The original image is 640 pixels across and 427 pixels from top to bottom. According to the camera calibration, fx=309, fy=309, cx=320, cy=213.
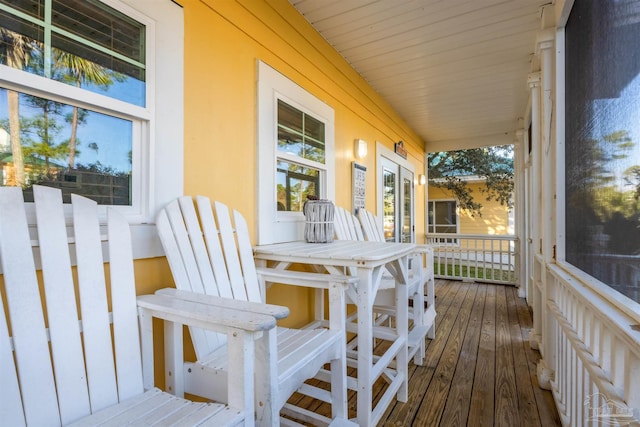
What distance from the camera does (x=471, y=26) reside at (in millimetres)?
2383

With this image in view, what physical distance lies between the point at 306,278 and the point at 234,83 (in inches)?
46.0

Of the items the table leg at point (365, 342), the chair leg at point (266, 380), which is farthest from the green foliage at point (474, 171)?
the chair leg at point (266, 380)

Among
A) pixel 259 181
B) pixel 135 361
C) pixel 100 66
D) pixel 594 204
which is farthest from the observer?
pixel 259 181

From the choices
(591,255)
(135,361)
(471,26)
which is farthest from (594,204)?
(135,361)

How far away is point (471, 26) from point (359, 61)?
3.25 feet

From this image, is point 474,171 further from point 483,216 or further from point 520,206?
point 520,206

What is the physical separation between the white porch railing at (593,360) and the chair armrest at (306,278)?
911 millimetres

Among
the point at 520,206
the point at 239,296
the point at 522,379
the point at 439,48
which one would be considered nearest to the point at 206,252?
the point at 239,296

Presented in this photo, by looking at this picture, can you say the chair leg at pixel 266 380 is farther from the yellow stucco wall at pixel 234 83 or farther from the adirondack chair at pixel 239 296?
the yellow stucco wall at pixel 234 83

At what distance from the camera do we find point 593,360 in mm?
1126

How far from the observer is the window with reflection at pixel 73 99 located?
3.27 feet

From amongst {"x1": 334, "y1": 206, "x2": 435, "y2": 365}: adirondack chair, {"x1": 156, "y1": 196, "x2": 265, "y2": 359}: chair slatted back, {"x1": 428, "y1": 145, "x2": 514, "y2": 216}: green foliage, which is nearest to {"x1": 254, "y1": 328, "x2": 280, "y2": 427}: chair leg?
{"x1": 156, "y1": 196, "x2": 265, "y2": 359}: chair slatted back

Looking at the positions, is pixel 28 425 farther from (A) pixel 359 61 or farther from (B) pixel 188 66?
(A) pixel 359 61

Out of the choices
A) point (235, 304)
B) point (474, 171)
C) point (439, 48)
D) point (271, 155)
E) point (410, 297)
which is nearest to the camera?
point (235, 304)
